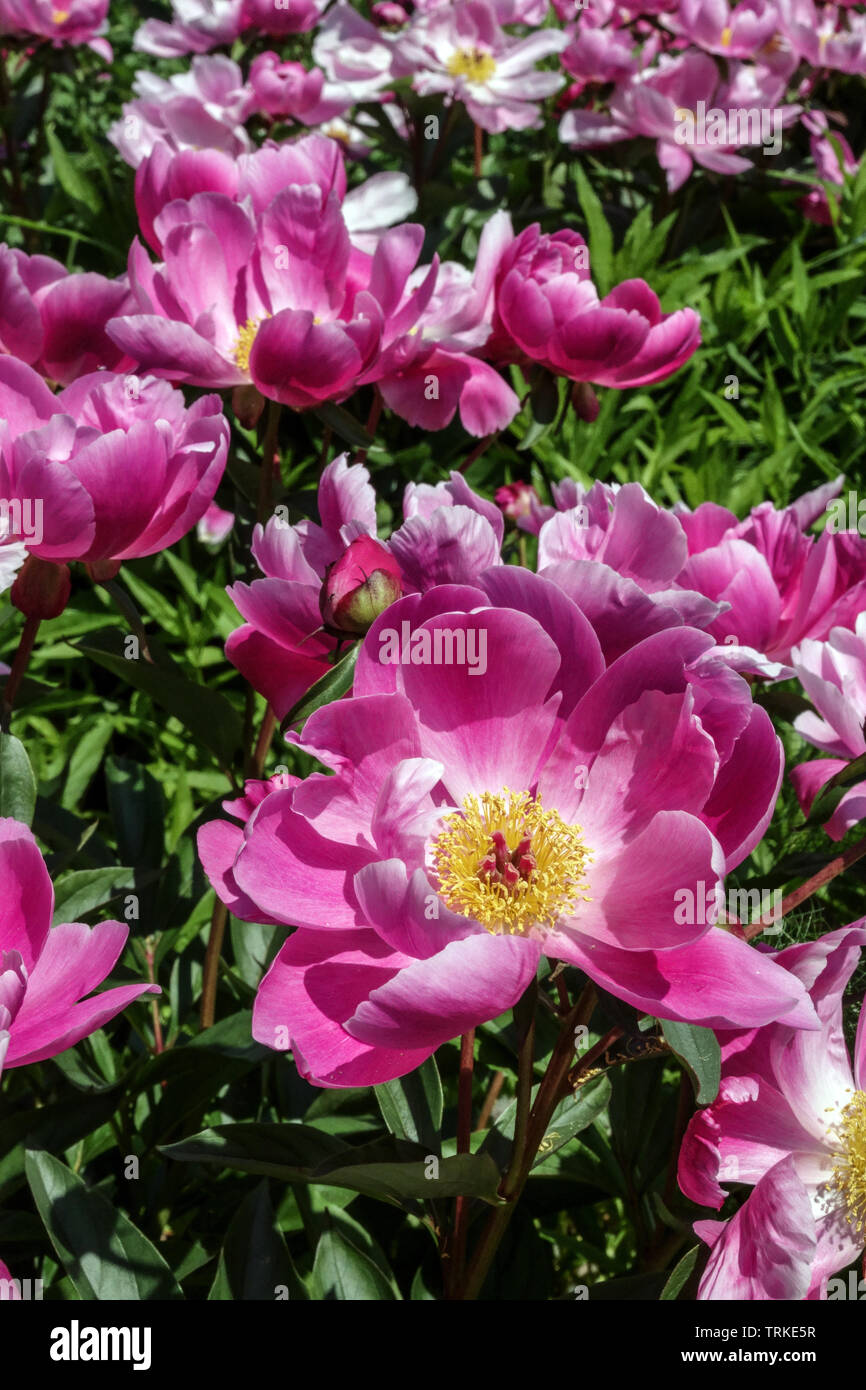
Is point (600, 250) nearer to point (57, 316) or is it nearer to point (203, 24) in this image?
point (203, 24)

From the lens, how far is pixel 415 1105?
0.94 m

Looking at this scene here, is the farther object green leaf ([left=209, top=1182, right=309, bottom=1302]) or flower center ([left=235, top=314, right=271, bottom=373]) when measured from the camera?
flower center ([left=235, top=314, right=271, bottom=373])

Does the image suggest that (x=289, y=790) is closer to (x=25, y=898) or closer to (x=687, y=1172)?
(x=25, y=898)

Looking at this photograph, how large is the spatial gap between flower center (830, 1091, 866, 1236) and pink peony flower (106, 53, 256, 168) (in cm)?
163

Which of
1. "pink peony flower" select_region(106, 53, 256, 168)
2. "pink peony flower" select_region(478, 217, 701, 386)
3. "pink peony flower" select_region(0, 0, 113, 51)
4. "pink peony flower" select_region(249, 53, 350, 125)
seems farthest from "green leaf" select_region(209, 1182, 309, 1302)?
"pink peony flower" select_region(0, 0, 113, 51)

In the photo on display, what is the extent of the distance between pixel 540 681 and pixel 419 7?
7.74ft

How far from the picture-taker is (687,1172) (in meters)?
0.74

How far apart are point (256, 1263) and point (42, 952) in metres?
0.31

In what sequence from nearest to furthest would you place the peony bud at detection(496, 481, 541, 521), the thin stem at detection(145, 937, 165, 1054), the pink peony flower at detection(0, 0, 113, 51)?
the thin stem at detection(145, 937, 165, 1054)
the peony bud at detection(496, 481, 541, 521)
the pink peony flower at detection(0, 0, 113, 51)

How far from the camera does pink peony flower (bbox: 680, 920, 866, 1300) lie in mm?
677

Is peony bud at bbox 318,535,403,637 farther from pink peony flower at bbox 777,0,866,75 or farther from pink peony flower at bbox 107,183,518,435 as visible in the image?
pink peony flower at bbox 777,0,866,75

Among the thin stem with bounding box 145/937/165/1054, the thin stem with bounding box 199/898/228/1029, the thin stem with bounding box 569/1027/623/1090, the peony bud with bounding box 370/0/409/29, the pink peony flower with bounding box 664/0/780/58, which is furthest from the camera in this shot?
the peony bud with bounding box 370/0/409/29

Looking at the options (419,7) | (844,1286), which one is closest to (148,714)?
(844,1286)

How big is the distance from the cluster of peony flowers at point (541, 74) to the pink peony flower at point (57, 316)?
955mm
